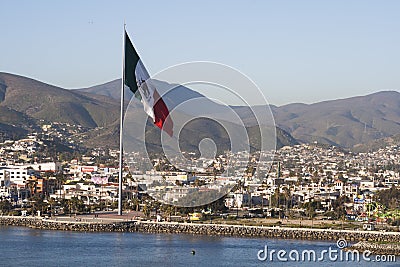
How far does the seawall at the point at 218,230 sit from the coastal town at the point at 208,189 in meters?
2.27

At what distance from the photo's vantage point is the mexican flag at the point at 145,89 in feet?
84.4

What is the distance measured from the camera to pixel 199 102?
11800cm

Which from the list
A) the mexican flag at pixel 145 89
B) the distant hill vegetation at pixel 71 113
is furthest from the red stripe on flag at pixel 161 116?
the distant hill vegetation at pixel 71 113

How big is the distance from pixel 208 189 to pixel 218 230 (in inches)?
439

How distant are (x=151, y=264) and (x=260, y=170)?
165ft

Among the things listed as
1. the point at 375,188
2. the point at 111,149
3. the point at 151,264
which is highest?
the point at 111,149

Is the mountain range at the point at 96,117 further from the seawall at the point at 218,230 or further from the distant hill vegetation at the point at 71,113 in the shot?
the seawall at the point at 218,230

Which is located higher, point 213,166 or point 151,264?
point 213,166

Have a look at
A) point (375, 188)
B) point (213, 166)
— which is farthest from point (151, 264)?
point (213, 166)

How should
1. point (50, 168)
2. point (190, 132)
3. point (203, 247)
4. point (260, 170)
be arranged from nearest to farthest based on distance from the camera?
point (203, 247) < point (50, 168) < point (260, 170) < point (190, 132)

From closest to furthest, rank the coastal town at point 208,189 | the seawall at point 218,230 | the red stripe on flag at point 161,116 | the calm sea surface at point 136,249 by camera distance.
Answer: the red stripe on flag at point 161,116
the calm sea surface at point 136,249
the seawall at point 218,230
the coastal town at point 208,189

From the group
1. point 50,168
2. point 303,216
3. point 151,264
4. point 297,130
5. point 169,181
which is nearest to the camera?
point 151,264

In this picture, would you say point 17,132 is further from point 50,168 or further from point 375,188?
point 375,188

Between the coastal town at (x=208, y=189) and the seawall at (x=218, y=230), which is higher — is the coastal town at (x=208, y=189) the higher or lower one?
the higher one
